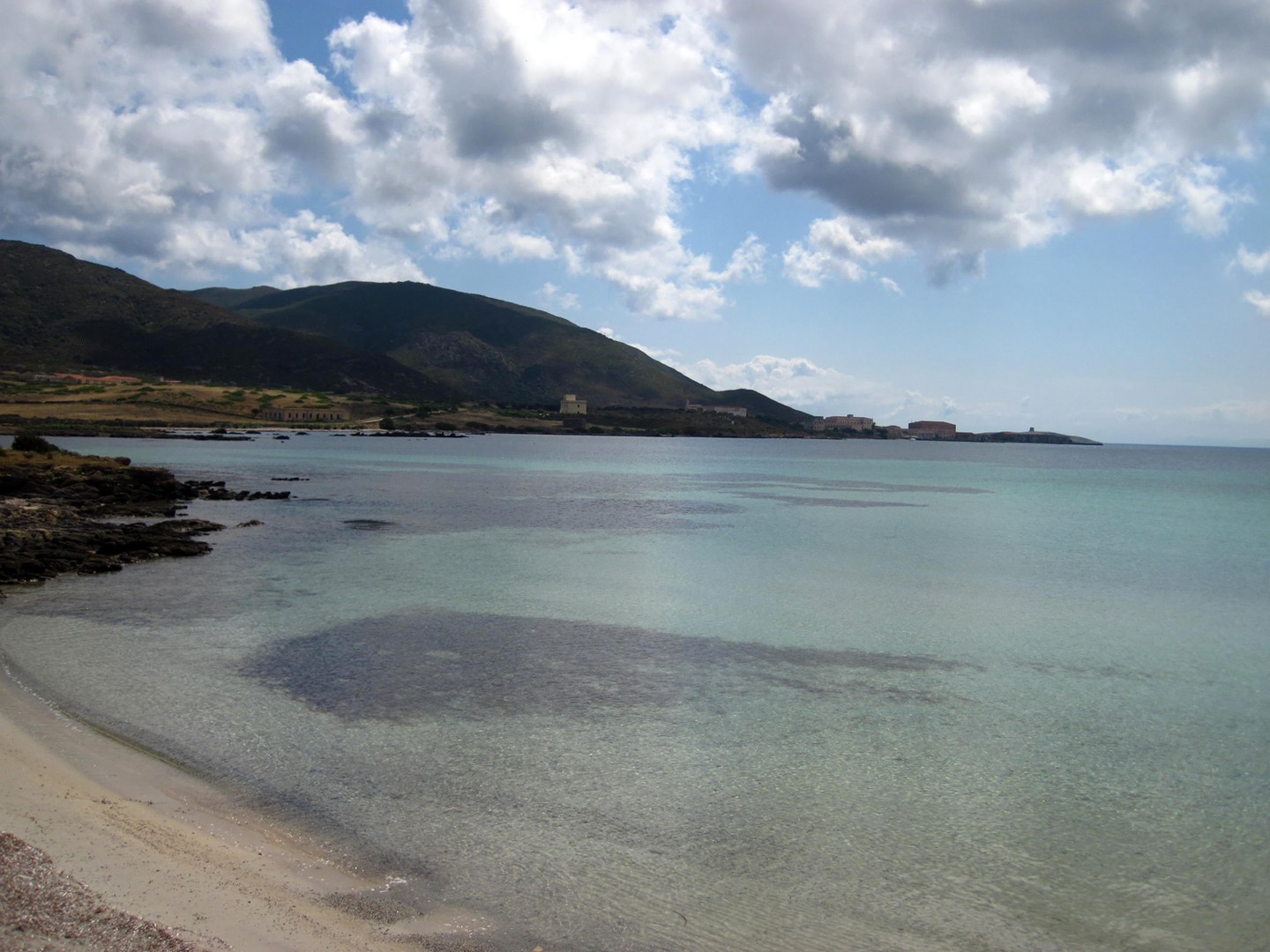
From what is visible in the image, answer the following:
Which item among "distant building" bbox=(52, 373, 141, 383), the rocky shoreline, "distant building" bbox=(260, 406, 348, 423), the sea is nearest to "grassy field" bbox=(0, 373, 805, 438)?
"distant building" bbox=(260, 406, 348, 423)

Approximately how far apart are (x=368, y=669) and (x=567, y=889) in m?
7.93

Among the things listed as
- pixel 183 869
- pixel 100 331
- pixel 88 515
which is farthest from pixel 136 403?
pixel 183 869

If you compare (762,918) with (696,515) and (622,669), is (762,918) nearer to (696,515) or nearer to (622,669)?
(622,669)

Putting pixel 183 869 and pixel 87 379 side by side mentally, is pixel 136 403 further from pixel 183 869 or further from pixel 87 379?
pixel 183 869

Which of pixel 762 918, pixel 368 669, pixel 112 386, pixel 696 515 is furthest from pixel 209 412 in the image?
pixel 762 918

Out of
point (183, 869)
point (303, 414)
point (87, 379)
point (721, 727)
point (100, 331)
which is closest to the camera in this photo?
point (183, 869)

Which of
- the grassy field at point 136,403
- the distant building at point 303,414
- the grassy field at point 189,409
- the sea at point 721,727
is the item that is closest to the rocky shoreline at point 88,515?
the sea at point 721,727

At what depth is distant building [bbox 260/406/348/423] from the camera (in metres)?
152

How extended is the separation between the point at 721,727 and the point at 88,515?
28.6 metres

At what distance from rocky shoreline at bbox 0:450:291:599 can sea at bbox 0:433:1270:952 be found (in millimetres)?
1403

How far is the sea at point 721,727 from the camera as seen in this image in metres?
7.77

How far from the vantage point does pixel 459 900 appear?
7.36m

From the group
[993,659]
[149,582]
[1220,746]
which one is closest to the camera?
[1220,746]

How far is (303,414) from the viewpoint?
157 meters
